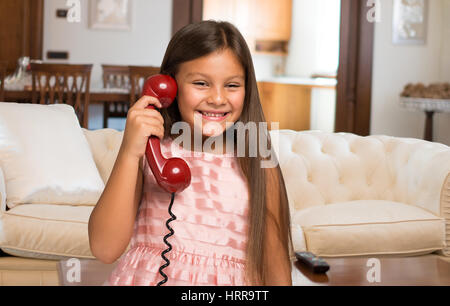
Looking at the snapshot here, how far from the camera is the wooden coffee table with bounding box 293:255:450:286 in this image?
1.55 metres

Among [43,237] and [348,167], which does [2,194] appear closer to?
[43,237]

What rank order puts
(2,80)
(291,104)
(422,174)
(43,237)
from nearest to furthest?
(43,237) → (422,174) → (2,80) → (291,104)

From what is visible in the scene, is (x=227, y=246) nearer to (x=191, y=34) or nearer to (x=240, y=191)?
(x=240, y=191)

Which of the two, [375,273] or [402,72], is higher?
[402,72]

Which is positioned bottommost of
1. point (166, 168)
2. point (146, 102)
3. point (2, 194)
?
point (2, 194)

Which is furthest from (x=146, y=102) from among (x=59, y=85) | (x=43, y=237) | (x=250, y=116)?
(x=59, y=85)

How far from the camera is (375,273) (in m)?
1.61

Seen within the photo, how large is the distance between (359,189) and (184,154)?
1688 mm

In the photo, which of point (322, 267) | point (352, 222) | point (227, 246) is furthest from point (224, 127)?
point (352, 222)

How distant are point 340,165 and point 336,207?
334mm

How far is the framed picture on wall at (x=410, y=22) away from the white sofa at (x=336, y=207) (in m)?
2.77

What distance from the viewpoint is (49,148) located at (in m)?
2.33

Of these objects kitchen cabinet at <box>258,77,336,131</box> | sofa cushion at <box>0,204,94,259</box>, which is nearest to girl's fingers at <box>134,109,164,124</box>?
sofa cushion at <box>0,204,94,259</box>

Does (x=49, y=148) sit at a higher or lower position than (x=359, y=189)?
higher
